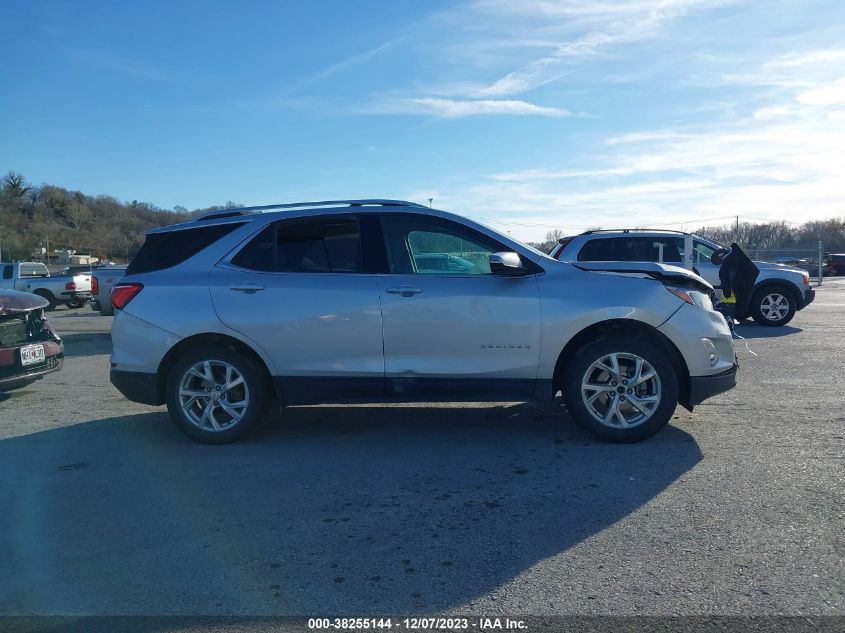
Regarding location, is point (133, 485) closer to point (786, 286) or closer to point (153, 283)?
point (153, 283)

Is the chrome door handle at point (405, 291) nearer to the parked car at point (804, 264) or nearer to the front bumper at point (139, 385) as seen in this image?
the front bumper at point (139, 385)

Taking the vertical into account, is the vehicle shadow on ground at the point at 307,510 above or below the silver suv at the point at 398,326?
below

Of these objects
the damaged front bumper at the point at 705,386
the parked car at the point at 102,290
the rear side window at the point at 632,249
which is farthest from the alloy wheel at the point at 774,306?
the parked car at the point at 102,290

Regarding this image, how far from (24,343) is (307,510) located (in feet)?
16.3

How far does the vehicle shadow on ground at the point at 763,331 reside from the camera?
493 inches

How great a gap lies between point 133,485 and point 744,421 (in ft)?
16.8

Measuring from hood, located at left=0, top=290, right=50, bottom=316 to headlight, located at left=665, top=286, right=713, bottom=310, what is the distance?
6.69 meters

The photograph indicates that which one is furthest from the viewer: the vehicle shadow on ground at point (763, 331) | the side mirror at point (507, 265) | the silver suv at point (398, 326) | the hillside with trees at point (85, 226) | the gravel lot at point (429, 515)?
the hillside with trees at point (85, 226)

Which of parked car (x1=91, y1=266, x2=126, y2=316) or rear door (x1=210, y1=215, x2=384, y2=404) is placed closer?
rear door (x1=210, y1=215, x2=384, y2=404)

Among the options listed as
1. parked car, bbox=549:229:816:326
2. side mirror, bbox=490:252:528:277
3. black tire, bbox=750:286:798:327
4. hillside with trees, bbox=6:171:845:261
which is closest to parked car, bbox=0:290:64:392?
side mirror, bbox=490:252:528:277

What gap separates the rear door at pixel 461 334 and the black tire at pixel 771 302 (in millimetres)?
10086

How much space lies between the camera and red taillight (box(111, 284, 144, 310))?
5.92m

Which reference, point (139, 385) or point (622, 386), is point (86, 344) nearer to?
point (139, 385)

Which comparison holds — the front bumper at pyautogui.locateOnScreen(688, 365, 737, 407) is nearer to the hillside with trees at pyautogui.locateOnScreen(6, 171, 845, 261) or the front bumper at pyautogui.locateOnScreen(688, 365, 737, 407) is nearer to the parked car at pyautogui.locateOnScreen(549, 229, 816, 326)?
the parked car at pyautogui.locateOnScreen(549, 229, 816, 326)
